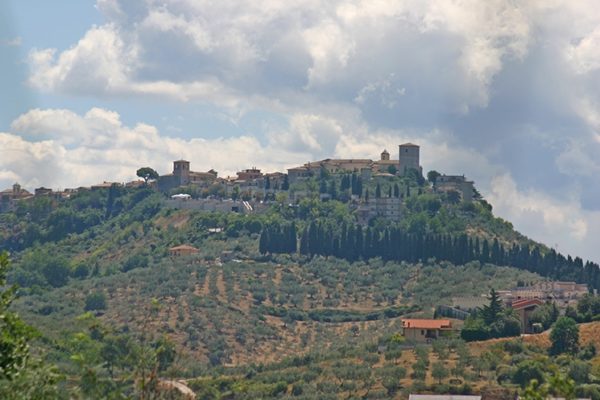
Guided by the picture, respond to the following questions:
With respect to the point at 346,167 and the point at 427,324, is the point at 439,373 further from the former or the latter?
the point at 346,167

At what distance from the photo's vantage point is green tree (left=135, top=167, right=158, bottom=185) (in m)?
161

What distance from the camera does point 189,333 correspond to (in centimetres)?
9575

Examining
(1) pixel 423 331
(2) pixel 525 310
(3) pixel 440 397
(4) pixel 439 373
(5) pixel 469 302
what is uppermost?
(5) pixel 469 302

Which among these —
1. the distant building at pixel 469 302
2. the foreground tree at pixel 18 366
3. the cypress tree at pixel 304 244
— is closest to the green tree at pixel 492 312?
the distant building at pixel 469 302

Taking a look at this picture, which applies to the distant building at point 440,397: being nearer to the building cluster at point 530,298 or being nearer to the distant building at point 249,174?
the building cluster at point 530,298

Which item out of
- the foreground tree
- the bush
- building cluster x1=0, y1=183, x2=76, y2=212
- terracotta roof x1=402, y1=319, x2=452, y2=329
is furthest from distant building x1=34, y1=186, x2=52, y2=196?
the foreground tree

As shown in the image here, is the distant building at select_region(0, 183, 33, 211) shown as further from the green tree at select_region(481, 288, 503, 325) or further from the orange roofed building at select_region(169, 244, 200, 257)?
the green tree at select_region(481, 288, 503, 325)

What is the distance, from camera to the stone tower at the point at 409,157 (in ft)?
495

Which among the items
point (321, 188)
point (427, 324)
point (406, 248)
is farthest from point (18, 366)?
point (321, 188)

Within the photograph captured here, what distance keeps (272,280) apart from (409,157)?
4223cm

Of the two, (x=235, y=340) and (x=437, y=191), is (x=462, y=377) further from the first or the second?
(x=437, y=191)

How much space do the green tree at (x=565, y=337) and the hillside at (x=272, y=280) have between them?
5181 millimetres

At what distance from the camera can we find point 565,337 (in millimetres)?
74938

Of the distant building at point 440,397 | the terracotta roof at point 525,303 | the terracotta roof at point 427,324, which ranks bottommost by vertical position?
the distant building at point 440,397
